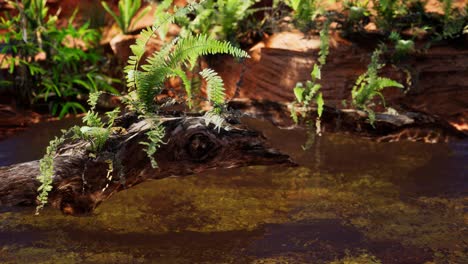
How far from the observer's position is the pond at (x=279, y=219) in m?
3.86

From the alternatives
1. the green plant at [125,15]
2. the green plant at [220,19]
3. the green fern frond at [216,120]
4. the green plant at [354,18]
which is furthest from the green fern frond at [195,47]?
the green plant at [125,15]

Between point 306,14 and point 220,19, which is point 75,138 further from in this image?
point 306,14

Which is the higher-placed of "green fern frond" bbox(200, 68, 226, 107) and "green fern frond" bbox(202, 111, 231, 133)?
"green fern frond" bbox(200, 68, 226, 107)

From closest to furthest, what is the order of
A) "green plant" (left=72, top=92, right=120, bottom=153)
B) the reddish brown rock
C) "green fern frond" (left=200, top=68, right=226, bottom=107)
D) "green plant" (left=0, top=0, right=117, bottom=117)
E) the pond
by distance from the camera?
the pond
"green plant" (left=72, top=92, right=120, bottom=153)
"green fern frond" (left=200, top=68, right=226, bottom=107)
the reddish brown rock
"green plant" (left=0, top=0, right=117, bottom=117)

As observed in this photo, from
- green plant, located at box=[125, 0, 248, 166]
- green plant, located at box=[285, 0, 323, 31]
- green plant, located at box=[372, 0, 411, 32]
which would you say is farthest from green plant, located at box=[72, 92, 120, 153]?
green plant, located at box=[372, 0, 411, 32]

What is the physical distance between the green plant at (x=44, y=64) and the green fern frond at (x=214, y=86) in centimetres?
373

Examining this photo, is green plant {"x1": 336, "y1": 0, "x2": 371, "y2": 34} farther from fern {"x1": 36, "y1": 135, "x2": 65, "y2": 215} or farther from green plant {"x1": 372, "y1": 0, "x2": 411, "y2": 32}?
fern {"x1": 36, "y1": 135, "x2": 65, "y2": 215}

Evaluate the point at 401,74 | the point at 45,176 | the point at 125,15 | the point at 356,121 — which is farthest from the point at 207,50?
the point at 125,15

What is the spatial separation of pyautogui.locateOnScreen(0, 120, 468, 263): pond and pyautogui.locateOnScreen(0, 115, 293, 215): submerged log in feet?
1.05

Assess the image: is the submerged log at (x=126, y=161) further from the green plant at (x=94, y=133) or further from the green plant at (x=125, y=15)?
the green plant at (x=125, y=15)

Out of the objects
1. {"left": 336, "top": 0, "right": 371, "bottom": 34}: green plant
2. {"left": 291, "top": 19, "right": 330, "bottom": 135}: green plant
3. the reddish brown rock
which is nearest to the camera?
{"left": 291, "top": 19, "right": 330, "bottom": 135}: green plant

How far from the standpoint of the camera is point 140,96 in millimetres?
4367

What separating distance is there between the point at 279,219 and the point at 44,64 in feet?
17.8

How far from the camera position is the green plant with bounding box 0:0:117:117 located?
761 cm
